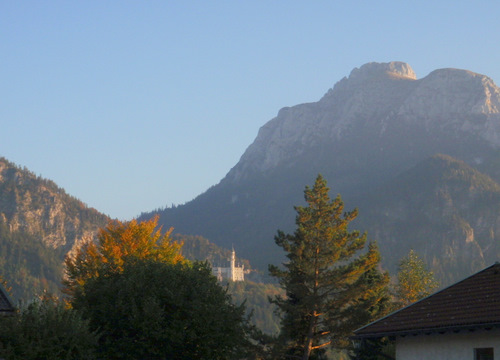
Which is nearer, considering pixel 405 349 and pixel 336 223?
pixel 405 349

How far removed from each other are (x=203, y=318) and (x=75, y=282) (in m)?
19.9

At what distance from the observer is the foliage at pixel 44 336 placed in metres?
33.9

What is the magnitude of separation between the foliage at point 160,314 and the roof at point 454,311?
1146 cm

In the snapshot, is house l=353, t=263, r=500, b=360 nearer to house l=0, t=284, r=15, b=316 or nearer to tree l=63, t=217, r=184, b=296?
house l=0, t=284, r=15, b=316

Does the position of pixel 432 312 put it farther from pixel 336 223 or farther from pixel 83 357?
pixel 336 223

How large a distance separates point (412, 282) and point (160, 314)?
44296mm

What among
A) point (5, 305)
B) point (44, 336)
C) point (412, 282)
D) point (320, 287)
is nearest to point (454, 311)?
point (44, 336)

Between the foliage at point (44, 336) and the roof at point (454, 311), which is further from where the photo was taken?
the foliage at point (44, 336)

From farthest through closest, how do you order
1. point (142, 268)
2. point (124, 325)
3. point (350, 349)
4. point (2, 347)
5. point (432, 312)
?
point (350, 349) < point (142, 268) < point (124, 325) < point (2, 347) < point (432, 312)

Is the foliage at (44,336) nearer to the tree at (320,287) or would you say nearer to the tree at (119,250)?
the tree at (119,250)

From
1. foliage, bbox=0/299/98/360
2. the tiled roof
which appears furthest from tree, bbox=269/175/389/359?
the tiled roof

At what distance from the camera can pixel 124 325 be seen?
135 feet

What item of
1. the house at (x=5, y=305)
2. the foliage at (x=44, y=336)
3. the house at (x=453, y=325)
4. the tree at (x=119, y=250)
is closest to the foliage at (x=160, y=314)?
the house at (x=5, y=305)

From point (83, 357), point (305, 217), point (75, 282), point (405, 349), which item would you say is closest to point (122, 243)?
point (75, 282)
